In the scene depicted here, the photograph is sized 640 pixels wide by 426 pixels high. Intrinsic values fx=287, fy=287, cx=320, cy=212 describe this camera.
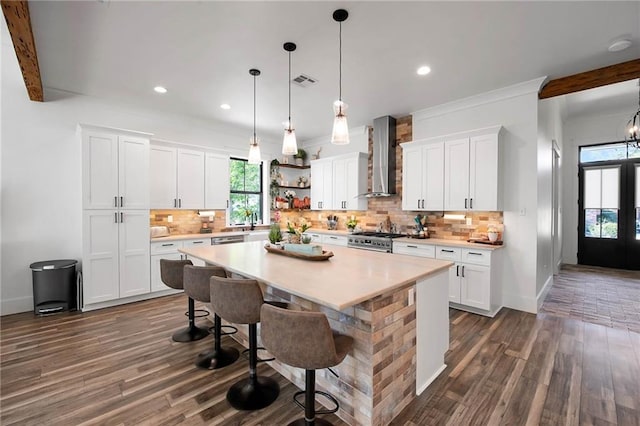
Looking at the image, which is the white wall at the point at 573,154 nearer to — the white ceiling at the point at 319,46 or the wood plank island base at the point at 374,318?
the white ceiling at the point at 319,46

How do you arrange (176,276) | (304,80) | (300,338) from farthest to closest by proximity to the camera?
(304,80) < (176,276) < (300,338)

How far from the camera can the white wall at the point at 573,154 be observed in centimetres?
612

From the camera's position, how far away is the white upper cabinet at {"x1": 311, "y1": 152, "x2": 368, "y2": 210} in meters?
5.68

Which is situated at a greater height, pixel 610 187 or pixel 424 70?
pixel 424 70

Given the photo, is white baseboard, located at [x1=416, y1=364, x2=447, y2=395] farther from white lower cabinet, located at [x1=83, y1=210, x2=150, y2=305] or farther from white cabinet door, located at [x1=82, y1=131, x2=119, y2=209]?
white cabinet door, located at [x1=82, y1=131, x2=119, y2=209]

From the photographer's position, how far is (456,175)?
4211mm

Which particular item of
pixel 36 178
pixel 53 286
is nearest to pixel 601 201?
pixel 53 286

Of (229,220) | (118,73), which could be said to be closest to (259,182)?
(229,220)

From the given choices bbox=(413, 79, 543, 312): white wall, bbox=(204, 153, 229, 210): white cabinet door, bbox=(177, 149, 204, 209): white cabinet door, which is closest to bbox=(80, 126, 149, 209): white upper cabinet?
bbox=(177, 149, 204, 209): white cabinet door

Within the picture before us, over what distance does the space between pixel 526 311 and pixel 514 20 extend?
3.45m

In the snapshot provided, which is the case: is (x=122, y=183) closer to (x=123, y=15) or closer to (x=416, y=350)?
(x=123, y=15)

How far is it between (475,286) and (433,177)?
1.69m

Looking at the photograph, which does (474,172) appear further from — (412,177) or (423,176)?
(412,177)

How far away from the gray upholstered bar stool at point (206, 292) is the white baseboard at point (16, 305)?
3011 millimetres
